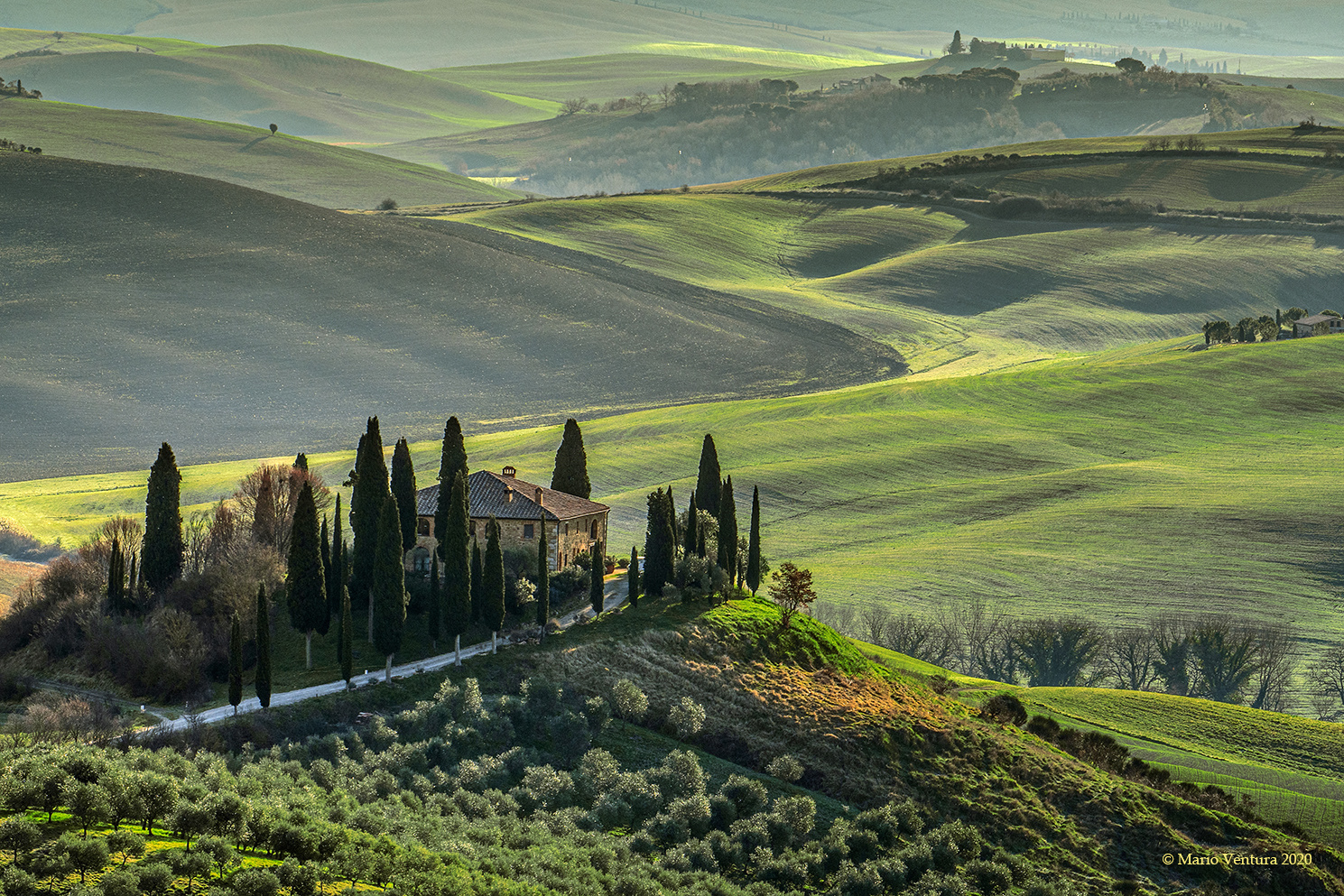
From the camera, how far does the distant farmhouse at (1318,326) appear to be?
476ft

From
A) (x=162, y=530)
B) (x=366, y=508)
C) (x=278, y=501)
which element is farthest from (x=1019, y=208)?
(x=162, y=530)

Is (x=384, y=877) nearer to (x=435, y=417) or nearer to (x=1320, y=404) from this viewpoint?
(x=435, y=417)

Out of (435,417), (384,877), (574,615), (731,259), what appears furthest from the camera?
(731,259)

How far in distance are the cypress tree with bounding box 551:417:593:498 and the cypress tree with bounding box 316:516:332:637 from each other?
1739 centimetres

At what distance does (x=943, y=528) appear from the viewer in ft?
299

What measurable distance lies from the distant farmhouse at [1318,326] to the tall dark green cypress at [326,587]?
389 feet

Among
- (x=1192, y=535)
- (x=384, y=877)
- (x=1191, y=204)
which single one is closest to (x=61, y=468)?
(x=1192, y=535)

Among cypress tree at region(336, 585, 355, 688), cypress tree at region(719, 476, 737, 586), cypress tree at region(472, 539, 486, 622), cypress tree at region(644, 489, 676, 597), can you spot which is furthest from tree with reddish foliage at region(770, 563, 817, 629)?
cypress tree at region(336, 585, 355, 688)

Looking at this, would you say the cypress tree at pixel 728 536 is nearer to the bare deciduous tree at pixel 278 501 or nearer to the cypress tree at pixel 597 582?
the cypress tree at pixel 597 582

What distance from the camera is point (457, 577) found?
52219 millimetres

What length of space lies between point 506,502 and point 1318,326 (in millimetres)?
110512

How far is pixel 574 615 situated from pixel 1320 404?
3179 inches

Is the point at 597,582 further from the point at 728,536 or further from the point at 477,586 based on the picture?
the point at 728,536

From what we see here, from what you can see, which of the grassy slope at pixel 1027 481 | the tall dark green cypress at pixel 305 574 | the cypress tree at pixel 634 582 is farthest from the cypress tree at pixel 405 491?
the grassy slope at pixel 1027 481
